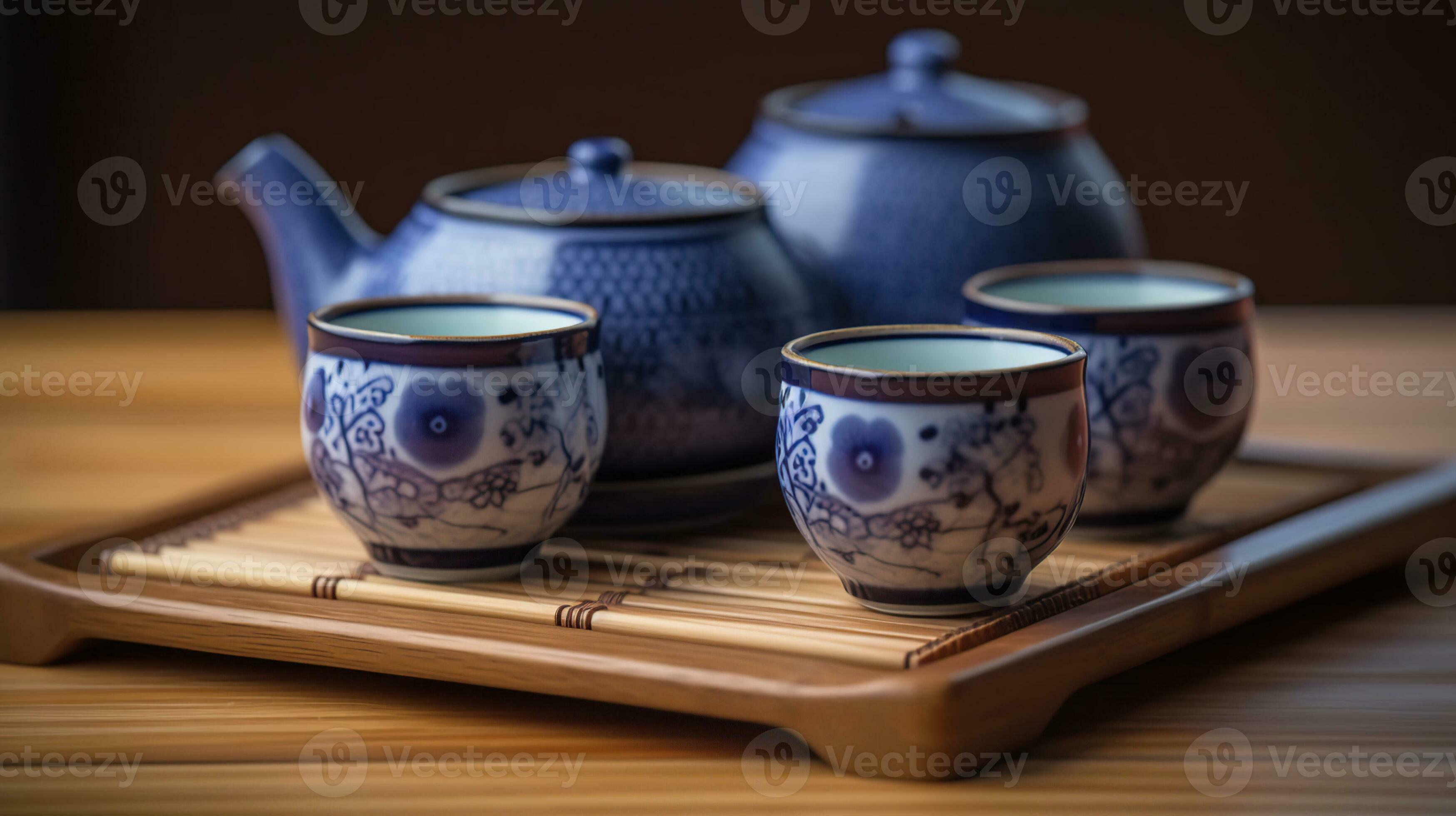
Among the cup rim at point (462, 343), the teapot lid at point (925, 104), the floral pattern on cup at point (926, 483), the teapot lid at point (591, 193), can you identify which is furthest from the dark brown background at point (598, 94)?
the floral pattern on cup at point (926, 483)

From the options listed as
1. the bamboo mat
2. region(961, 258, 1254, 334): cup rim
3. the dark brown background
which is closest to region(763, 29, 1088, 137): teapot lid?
region(961, 258, 1254, 334): cup rim

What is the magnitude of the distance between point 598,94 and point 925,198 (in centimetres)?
86

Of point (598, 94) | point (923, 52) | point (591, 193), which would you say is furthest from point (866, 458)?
point (598, 94)

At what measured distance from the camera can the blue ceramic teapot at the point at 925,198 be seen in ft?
2.86

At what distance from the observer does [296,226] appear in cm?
88

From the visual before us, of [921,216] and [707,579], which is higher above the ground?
[921,216]

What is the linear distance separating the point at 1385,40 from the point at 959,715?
4.30 ft

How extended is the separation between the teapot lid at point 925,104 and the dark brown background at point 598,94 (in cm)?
71

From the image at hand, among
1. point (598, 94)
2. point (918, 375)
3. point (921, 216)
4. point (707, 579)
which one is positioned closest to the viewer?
point (918, 375)

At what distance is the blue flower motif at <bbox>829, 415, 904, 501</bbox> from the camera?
2.06ft

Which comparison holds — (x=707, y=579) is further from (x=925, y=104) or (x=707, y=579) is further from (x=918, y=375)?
(x=925, y=104)

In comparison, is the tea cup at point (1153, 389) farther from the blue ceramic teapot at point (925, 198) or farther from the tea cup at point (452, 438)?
the tea cup at point (452, 438)

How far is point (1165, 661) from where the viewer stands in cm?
71

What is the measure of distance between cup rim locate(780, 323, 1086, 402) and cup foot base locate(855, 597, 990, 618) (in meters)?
0.09
